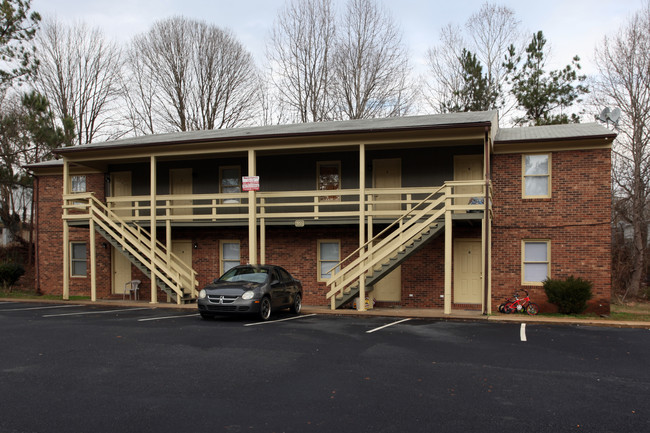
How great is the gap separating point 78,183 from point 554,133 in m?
19.0

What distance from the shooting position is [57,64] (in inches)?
1483

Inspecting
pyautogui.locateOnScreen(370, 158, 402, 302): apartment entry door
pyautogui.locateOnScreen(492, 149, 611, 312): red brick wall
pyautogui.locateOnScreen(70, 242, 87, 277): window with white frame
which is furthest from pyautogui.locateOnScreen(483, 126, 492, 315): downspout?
pyautogui.locateOnScreen(70, 242, 87, 277): window with white frame

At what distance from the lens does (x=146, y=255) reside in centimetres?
1838

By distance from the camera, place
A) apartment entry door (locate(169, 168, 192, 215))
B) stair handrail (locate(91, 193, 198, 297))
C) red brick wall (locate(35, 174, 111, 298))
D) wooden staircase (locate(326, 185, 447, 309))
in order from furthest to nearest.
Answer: red brick wall (locate(35, 174, 111, 298))
apartment entry door (locate(169, 168, 192, 215))
stair handrail (locate(91, 193, 198, 297))
wooden staircase (locate(326, 185, 447, 309))

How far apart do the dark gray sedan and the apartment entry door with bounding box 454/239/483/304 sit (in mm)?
6154

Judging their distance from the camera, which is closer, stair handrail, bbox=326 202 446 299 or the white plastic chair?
stair handrail, bbox=326 202 446 299

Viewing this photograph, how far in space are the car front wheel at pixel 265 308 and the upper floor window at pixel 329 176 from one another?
6.56 meters

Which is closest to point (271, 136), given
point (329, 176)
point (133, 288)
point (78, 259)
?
point (329, 176)

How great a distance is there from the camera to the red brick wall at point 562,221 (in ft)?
56.1

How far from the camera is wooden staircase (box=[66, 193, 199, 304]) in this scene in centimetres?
1836

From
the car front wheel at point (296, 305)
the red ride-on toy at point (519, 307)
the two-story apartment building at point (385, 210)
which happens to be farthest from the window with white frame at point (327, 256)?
the red ride-on toy at point (519, 307)

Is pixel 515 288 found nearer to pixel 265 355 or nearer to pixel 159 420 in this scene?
pixel 265 355

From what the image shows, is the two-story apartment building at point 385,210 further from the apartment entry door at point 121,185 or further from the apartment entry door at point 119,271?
the apartment entry door at point 121,185

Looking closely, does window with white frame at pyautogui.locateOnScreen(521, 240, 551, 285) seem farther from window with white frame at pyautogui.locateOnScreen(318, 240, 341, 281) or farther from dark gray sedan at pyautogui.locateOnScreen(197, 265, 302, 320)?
dark gray sedan at pyautogui.locateOnScreen(197, 265, 302, 320)
